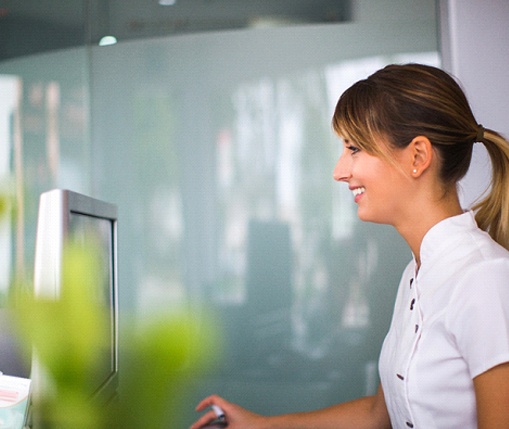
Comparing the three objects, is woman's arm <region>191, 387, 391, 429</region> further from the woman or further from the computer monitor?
the computer monitor

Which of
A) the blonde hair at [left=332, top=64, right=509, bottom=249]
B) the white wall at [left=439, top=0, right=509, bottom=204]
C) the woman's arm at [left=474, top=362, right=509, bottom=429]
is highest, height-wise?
the white wall at [left=439, top=0, right=509, bottom=204]

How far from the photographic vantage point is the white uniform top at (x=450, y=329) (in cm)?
116

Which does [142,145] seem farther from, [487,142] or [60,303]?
[60,303]

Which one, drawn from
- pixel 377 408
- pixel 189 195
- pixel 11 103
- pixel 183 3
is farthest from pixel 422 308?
pixel 11 103

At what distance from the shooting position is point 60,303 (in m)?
0.49

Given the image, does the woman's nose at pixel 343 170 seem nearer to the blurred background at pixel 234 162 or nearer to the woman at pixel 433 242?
the woman at pixel 433 242

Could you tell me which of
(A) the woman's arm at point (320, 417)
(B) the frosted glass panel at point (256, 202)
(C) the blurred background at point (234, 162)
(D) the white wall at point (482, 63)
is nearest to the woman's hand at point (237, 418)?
(A) the woman's arm at point (320, 417)

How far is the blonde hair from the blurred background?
1341 mm

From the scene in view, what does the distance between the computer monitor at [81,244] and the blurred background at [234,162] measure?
4.07ft

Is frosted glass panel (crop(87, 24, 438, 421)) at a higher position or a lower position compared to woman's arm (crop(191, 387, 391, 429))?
higher

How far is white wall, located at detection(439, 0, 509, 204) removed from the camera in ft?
8.41

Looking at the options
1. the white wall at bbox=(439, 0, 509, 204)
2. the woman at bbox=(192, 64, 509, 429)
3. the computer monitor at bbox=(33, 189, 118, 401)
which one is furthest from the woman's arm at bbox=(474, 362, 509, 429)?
the white wall at bbox=(439, 0, 509, 204)

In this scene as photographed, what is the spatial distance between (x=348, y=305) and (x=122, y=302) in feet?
3.18

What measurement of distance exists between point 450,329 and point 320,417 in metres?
0.48
